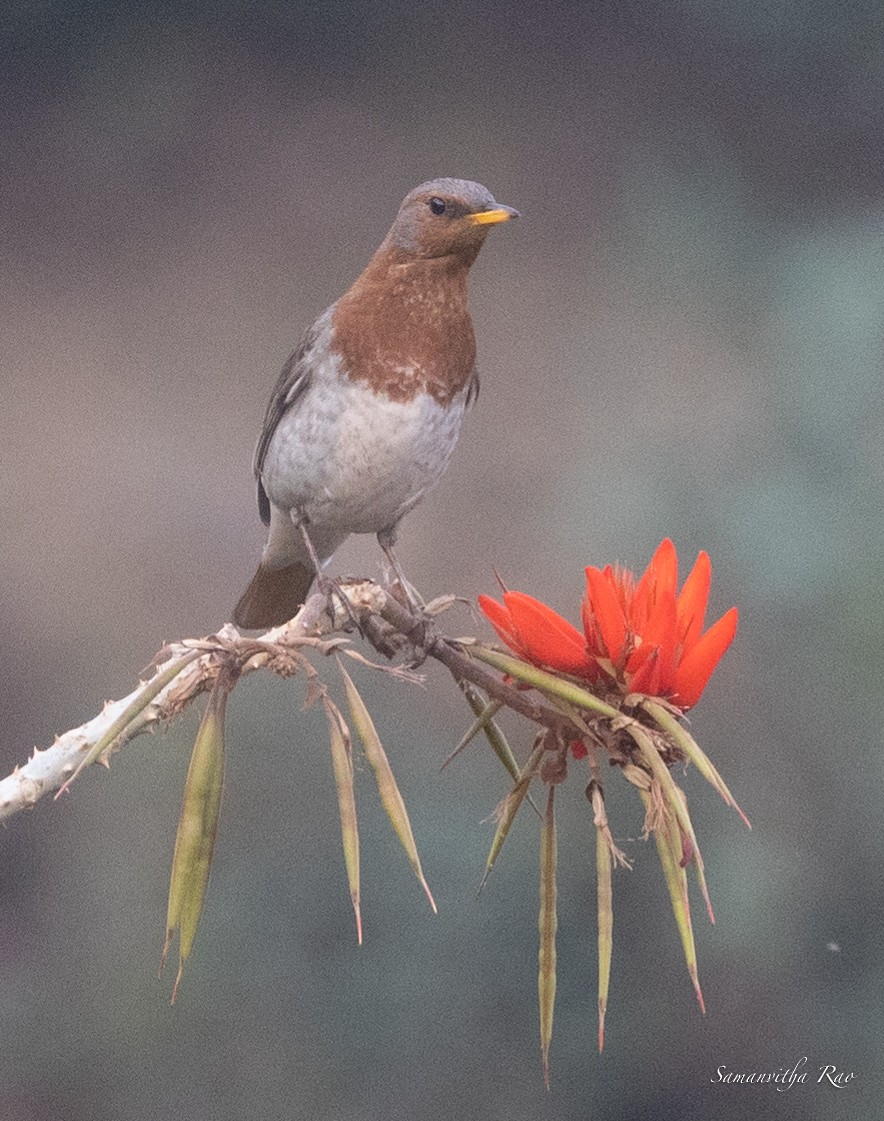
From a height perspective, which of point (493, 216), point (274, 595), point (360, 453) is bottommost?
point (274, 595)

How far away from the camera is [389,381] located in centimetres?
94

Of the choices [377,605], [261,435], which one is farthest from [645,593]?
[261,435]

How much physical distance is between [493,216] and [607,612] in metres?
0.34

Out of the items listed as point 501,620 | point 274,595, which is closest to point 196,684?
point 501,620

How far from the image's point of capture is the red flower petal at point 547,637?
1.98 feet

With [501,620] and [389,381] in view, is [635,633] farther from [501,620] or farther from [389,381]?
[389,381]

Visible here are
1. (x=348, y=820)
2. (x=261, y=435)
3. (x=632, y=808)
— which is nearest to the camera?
(x=348, y=820)

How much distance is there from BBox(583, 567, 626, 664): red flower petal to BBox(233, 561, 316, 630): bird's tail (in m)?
0.51

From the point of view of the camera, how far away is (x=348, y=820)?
54cm

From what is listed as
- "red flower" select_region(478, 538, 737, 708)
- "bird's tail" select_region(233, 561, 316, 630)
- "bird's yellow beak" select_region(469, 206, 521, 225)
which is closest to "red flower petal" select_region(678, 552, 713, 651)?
"red flower" select_region(478, 538, 737, 708)

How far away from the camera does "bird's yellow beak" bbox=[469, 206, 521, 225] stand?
0.85m

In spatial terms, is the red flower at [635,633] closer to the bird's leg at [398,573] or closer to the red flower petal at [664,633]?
the red flower petal at [664,633]

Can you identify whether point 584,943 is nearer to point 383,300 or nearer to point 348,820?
point 383,300

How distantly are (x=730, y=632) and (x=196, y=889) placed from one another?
25 cm
